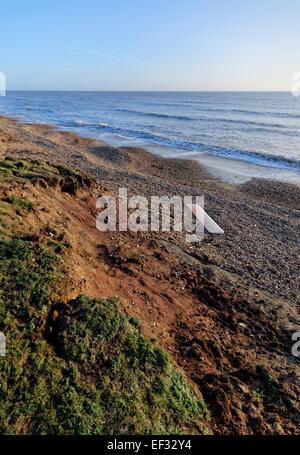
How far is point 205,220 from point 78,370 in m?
7.69

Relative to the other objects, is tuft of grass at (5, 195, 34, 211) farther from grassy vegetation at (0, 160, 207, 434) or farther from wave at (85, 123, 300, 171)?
wave at (85, 123, 300, 171)

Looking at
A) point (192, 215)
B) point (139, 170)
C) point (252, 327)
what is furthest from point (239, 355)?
point (139, 170)

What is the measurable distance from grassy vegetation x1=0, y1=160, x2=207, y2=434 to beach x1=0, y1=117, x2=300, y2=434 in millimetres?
424

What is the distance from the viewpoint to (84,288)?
469cm

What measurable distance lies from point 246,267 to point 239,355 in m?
3.54

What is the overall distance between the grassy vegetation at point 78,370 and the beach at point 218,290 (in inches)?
16.7

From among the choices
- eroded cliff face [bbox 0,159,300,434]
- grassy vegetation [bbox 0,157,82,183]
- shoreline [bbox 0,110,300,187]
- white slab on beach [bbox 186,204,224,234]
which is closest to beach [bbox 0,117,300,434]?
eroded cliff face [bbox 0,159,300,434]

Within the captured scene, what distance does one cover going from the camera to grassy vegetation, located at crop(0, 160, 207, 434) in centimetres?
295

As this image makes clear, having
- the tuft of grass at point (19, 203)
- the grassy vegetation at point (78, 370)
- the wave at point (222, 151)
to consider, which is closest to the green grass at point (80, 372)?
the grassy vegetation at point (78, 370)

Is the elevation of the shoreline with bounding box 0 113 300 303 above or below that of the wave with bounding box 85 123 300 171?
below

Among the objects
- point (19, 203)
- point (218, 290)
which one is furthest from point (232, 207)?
point (19, 203)

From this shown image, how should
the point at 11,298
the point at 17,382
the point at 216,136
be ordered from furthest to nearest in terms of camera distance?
the point at 216,136 < the point at 11,298 < the point at 17,382

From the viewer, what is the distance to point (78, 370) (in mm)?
3355
